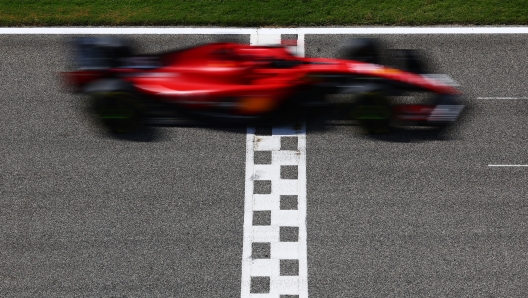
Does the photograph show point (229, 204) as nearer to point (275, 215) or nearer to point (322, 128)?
point (275, 215)

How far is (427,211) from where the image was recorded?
1278 centimetres

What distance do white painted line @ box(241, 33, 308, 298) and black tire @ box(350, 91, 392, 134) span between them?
1.09 metres

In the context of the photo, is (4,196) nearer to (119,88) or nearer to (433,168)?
(119,88)

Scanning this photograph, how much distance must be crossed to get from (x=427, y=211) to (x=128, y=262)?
5.12m

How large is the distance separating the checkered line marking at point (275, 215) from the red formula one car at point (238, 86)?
589 mm

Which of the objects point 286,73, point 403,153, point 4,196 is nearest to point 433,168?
point 403,153

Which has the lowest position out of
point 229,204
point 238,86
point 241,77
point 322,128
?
point 229,204

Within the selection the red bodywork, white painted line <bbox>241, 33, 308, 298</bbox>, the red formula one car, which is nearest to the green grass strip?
the red formula one car

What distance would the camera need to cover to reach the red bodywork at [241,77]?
1323cm

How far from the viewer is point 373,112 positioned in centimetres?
1350

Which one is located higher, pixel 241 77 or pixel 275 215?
pixel 241 77

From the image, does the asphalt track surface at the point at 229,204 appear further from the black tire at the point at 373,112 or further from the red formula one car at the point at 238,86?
the red formula one car at the point at 238,86

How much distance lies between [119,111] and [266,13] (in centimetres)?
419

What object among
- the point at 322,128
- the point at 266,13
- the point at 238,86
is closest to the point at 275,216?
the point at 322,128
